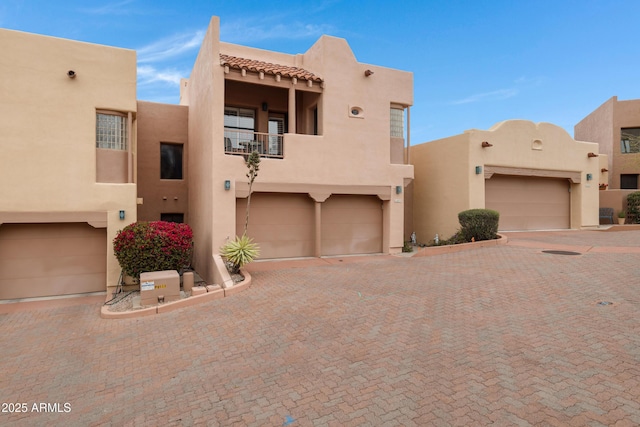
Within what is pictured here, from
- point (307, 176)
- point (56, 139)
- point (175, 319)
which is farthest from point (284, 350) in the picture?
point (56, 139)

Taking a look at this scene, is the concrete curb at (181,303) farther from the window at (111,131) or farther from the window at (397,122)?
the window at (397,122)

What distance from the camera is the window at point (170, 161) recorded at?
16.5m

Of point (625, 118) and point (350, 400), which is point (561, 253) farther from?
point (625, 118)

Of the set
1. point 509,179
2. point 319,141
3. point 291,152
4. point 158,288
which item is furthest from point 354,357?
point 509,179

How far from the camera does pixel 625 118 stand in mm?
27750

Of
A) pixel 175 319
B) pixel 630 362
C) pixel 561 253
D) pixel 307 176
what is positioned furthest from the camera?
pixel 307 176

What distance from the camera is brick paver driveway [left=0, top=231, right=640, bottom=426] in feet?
13.2

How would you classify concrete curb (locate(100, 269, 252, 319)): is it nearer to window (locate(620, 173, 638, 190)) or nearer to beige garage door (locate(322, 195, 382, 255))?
beige garage door (locate(322, 195, 382, 255))

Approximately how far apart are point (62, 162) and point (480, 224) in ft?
47.6

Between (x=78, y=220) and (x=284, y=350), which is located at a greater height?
(x=78, y=220)

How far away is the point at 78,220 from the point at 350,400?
10378mm

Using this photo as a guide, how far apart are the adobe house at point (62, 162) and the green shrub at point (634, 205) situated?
81.7 ft

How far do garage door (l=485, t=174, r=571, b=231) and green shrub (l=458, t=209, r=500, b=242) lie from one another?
9.66ft

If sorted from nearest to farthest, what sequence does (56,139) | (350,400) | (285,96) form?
(350,400)
(56,139)
(285,96)
